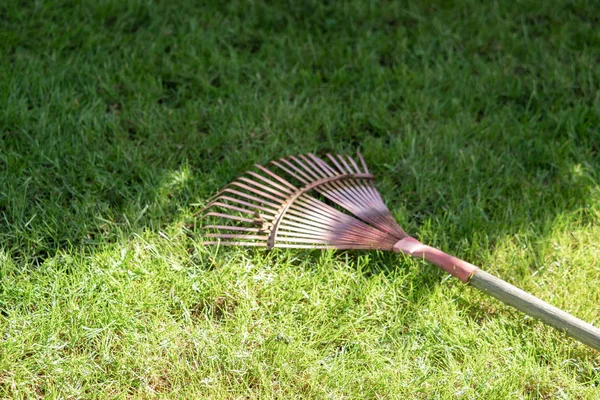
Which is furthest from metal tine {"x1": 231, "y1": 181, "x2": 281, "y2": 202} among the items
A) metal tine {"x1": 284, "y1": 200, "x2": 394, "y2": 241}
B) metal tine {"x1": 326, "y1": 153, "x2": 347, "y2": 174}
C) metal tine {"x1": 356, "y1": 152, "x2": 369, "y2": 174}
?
metal tine {"x1": 356, "y1": 152, "x2": 369, "y2": 174}

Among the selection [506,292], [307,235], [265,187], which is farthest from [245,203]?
[506,292]

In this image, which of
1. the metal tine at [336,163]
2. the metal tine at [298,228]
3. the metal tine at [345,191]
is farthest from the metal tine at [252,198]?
the metal tine at [336,163]

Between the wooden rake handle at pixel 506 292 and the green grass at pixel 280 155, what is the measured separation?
3.0 inches

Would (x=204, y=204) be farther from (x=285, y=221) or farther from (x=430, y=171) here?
(x=430, y=171)

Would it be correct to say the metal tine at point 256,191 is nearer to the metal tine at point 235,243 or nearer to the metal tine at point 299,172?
the metal tine at point 299,172

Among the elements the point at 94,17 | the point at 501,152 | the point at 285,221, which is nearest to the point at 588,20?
the point at 501,152

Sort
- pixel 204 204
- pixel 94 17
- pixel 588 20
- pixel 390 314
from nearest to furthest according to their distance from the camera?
pixel 390 314, pixel 204 204, pixel 94 17, pixel 588 20

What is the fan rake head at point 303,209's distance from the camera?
276 centimetres

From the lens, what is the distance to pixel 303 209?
2875mm

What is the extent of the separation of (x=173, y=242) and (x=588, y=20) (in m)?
2.95

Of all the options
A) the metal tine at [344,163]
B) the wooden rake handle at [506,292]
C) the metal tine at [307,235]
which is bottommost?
the wooden rake handle at [506,292]

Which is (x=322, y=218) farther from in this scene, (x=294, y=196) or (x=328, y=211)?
(x=294, y=196)

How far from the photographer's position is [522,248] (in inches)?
112

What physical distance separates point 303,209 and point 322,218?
0.09 m
